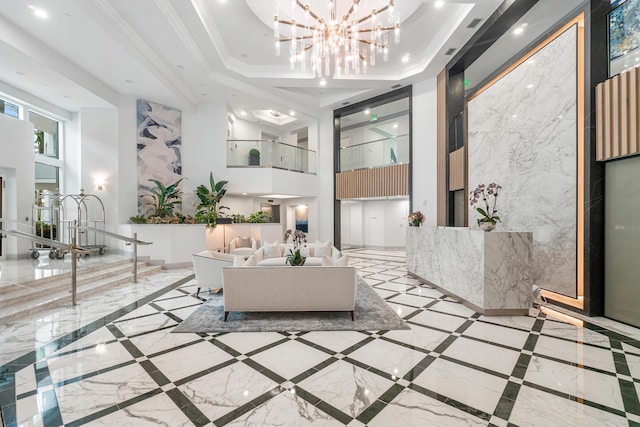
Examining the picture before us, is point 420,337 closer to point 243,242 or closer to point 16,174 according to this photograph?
point 243,242

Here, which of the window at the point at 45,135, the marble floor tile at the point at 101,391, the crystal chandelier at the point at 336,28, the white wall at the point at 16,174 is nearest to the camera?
the marble floor tile at the point at 101,391

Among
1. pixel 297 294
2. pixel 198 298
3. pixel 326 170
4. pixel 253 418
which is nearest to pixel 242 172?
pixel 326 170

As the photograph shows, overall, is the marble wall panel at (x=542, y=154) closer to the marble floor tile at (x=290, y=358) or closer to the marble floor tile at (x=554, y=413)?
the marble floor tile at (x=554, y=413)

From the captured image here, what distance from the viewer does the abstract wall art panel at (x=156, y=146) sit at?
8.84m

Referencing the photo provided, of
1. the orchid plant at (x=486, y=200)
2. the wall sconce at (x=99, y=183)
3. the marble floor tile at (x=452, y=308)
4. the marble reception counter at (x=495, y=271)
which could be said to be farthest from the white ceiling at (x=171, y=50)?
the marble floor tile at (x=452, y=308)

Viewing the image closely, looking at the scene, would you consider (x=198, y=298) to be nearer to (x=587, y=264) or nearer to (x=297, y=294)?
(x=297, y=294)

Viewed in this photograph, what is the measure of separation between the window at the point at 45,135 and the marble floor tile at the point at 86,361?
25.3 ft

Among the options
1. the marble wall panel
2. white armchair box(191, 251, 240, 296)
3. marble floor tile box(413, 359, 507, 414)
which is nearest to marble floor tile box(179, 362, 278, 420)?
marble floor tile box(413, 359, 507, 414)

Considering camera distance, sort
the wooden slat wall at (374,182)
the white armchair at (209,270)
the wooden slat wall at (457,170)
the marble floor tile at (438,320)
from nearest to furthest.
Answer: the marble floor tile at (438,320), the white armchair at (209,270), the wooden slat wall at (457,170), the wooden slat wall at (374,182)

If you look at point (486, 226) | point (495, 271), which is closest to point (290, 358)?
point (495, 271)

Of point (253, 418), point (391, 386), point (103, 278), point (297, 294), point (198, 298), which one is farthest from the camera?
point (103, 278)

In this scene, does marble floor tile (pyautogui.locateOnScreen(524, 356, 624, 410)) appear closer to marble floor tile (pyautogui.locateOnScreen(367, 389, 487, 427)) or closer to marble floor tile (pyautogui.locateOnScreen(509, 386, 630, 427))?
marble floor tile (pyautogui.locateOnScreen(509, 386, 630, 427))

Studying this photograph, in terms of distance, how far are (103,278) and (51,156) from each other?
5.20 meters

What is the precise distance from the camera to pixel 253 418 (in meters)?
2.03
